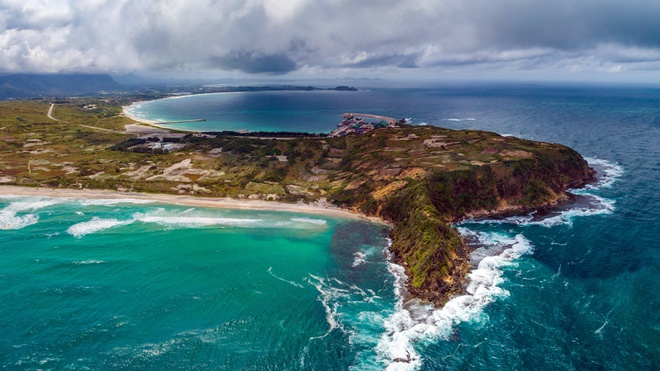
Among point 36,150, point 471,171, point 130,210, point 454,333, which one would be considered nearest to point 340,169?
point 471,171

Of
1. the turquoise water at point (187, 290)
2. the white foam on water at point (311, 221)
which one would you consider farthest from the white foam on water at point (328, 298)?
the white foam on water at point (311, 221)

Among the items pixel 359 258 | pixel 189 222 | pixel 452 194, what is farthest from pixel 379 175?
pixel 189 222

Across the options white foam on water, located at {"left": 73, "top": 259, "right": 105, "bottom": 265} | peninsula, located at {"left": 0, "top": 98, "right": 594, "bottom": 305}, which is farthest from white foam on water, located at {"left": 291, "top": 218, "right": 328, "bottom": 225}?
white foam on water, located at {"left": 73, "top": 259, "right": 105, "bottom": 265}

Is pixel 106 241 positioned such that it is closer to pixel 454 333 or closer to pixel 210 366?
pixel 210 366

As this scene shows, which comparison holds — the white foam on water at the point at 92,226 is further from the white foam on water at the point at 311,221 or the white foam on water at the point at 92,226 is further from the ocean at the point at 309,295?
the white foam on water at the point at 311,221

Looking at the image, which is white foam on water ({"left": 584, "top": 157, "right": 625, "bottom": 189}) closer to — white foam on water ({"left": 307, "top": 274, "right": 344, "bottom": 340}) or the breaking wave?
the breaking wave

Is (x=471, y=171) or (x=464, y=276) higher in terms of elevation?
(x=471, y=171)

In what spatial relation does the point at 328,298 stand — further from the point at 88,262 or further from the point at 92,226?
the point at 92,226
